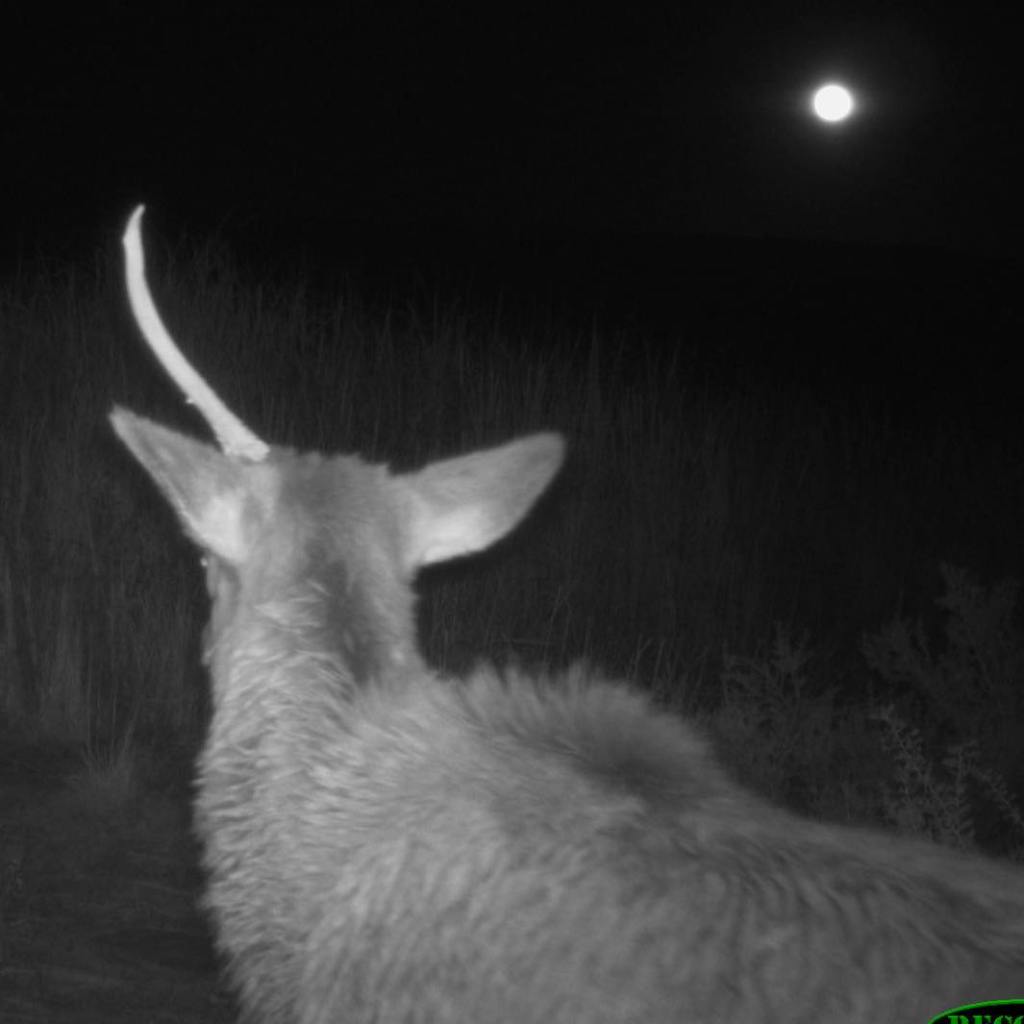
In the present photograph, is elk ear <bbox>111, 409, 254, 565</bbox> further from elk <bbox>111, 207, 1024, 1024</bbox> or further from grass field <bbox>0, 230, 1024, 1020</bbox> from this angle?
grass field <bbox>0, 230, 1024, 1020</bbox>

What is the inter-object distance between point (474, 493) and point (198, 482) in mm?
611

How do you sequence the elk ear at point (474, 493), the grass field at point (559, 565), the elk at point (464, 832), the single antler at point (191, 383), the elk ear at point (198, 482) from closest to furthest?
the elk at point (464, 832), the elk ear at point (198, 482), the single antler at point (191, 383), the elk ear at point (474, 493), the grass field at point (559, 565)

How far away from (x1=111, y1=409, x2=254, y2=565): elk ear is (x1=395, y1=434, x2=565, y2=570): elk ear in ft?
1.25

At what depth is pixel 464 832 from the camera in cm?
258

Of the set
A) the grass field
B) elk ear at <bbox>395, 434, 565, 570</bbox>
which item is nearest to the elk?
elk ear at <bbox>395, 434, 565, 570</bbox>

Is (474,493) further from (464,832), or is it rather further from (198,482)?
(464,832)

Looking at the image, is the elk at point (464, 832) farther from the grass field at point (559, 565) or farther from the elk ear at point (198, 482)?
the grass field at point (559, 565)

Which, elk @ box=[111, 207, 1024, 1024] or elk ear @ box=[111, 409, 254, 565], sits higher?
elk ear @ box=[111, 409, 254, 565]

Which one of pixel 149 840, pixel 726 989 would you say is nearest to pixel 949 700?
pixel 149 840

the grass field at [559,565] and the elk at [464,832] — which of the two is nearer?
the elk at [464,832]

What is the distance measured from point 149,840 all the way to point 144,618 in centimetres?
163

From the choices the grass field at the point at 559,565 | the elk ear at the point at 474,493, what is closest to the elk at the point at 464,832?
the elk ear at the point at 474,493

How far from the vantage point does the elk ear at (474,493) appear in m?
3.48

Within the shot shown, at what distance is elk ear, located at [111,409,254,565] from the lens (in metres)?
3.13
